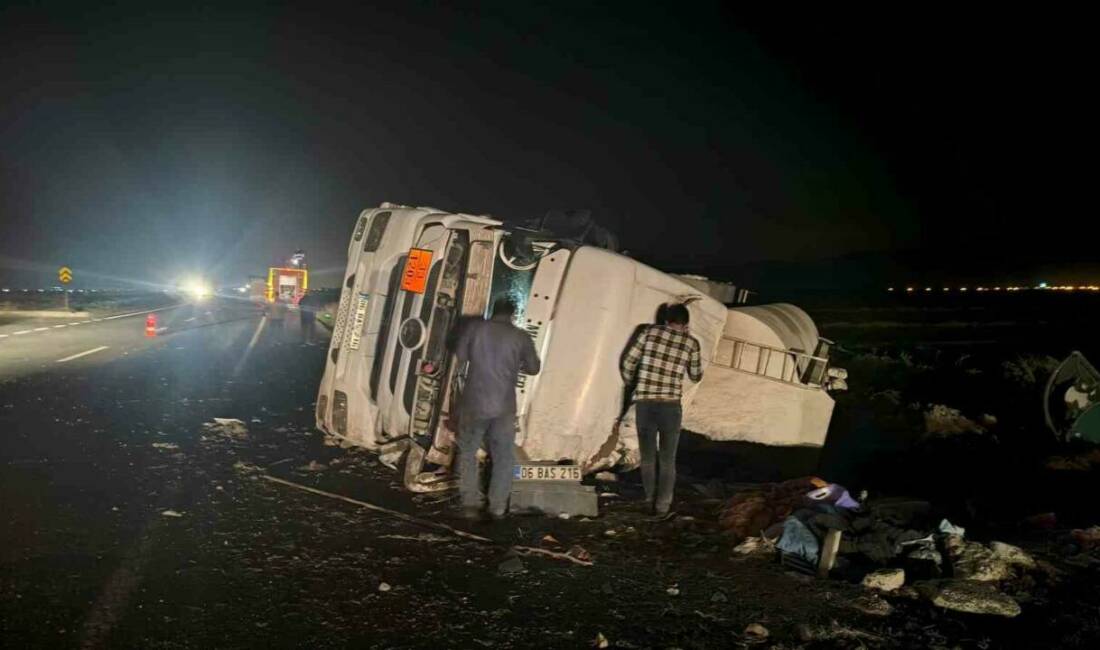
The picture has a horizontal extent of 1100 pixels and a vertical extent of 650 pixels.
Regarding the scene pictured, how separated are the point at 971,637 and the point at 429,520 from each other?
11.0 ft

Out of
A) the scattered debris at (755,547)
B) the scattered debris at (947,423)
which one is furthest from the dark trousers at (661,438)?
the scattered debris at (947,423)

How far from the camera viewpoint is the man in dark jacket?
17.1ft

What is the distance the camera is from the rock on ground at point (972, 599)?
3955mm

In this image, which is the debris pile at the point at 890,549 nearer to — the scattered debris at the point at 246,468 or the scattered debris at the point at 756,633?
the scattered debris at the point at 756,633

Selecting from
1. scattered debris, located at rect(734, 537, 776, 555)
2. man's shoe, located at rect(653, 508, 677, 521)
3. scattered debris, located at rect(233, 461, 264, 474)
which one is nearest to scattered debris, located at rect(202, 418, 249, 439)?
scattered debris, located at rect(233, 461, 264, 474)

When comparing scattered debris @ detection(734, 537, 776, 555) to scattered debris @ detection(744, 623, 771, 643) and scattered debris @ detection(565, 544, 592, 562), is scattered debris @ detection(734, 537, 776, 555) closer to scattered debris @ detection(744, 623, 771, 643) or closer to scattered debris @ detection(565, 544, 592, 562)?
scattered debris @ detection(565, 544, 592, 562)

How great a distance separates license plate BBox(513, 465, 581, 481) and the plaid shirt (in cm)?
77

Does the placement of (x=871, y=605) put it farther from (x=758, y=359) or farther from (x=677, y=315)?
(x=758, y=359)

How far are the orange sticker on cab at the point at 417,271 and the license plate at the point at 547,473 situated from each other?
1.69 meters

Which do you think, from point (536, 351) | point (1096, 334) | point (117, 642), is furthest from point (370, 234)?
point (1096, 334)

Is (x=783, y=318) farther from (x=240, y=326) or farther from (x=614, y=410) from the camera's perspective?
(x=240, y=326)

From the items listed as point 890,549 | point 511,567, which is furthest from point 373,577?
point 890,549

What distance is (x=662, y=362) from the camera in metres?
5.58

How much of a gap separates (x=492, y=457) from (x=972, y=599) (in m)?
3.14
